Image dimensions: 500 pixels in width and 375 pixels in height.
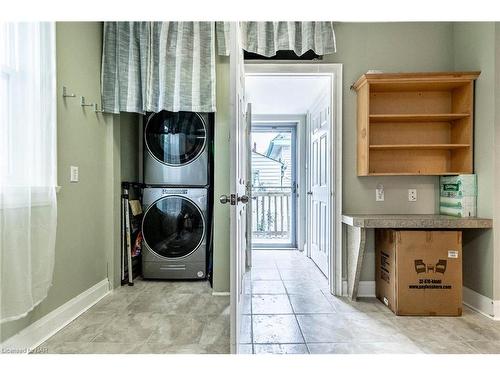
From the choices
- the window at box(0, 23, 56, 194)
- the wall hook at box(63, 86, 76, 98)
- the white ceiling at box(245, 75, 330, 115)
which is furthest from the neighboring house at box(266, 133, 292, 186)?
the window at box(0, 23, 56, 194)

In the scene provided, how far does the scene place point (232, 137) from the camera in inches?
63.4

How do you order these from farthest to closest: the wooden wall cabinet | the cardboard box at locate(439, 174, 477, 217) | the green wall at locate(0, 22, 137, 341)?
the wooden wall cabinet → the cardboard box at locate(439, 174, 477, 217) → the green wall at locate(0, 22, 137, 341)

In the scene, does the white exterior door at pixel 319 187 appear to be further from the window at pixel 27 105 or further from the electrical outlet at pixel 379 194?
the window at pixel 27 105

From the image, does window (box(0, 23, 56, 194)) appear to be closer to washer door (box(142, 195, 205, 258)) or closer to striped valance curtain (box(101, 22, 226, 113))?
striped valance curtain (box(101, 22, 226, 113))

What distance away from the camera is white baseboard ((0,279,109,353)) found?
1681mm

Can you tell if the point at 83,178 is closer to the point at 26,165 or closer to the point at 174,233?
the point at 26,165

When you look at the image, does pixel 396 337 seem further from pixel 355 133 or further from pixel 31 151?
pixel 31 151

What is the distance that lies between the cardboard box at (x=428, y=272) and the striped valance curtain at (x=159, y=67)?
190 cm

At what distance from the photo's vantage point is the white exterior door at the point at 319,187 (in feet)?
10.9

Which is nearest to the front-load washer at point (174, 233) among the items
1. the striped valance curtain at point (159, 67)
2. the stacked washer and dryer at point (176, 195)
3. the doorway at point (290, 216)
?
the stacked washer and dryer at point (176, 195)

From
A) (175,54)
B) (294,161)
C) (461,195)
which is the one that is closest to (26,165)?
(175,54)

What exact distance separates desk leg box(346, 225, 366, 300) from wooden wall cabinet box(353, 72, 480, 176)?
0.52 meters

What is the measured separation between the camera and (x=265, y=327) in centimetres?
210

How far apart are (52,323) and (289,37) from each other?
2751 mm
